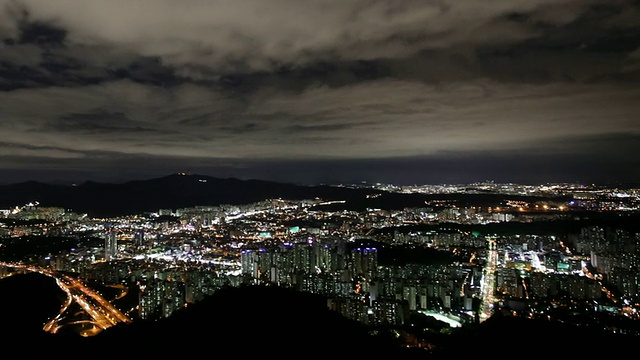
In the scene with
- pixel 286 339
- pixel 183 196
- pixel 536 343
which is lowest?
pixel 286 339

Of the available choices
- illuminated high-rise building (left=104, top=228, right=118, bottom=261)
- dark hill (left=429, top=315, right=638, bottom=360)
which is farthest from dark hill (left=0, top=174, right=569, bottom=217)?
dark hill (left=429, top=315, right=638, bottom=360)

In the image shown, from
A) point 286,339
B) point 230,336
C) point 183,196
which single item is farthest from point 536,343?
point 183,196

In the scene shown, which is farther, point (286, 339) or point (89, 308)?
point (89, 308)

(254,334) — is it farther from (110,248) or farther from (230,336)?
(110,248)

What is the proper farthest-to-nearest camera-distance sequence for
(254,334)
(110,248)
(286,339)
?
(110,248) → (254,334) → (286,339)

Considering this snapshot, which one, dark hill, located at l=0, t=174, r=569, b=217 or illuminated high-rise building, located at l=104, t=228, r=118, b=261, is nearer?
illuminated high-rise building, located at l=104, t=228, r=118, b=261

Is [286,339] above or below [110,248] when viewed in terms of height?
above

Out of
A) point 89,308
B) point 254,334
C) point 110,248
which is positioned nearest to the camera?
point 254,334

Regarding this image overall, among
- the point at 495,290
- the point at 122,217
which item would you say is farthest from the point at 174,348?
the point at 122,217

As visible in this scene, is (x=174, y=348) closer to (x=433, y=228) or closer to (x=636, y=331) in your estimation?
(x=636, y=331)

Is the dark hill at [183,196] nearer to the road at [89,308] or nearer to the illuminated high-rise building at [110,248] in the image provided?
the illuminated high-rise building at [110,248]

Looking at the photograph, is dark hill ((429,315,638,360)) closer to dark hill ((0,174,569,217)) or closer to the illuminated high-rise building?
the illuminated high-rise building
